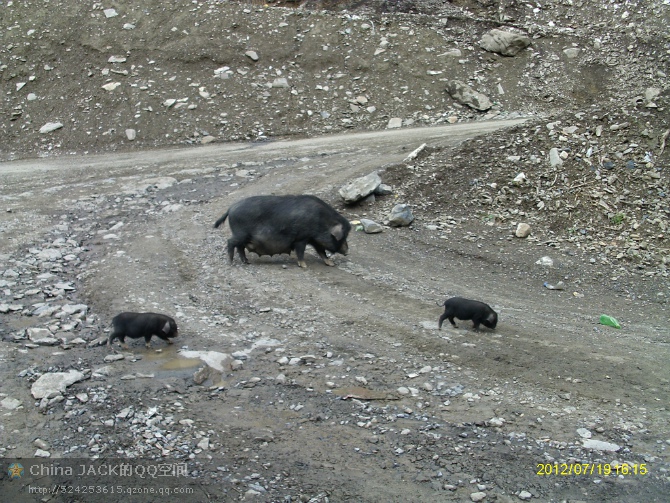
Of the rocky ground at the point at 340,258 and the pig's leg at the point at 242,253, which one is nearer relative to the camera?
the rocky ground at the point at 340,258

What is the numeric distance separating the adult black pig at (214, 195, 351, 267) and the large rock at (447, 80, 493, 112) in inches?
557

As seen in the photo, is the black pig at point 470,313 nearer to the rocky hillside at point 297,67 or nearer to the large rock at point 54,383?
the large rock at point 54,383

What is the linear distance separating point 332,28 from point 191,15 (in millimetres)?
5635

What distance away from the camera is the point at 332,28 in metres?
26.9

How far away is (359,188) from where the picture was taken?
1546 cm

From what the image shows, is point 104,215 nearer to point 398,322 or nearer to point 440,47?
point 398,322

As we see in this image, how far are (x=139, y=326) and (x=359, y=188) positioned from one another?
8019mm

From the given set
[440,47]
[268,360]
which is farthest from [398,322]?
[440,47]

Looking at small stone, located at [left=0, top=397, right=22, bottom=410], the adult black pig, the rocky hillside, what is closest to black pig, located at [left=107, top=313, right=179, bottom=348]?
small stone, located at [left=0, top=397, right=22, bottom=410]

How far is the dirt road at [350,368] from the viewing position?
21.0 feet

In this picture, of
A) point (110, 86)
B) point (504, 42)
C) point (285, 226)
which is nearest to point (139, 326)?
point (285, 226)

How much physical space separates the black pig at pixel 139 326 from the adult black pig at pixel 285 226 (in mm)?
3456
